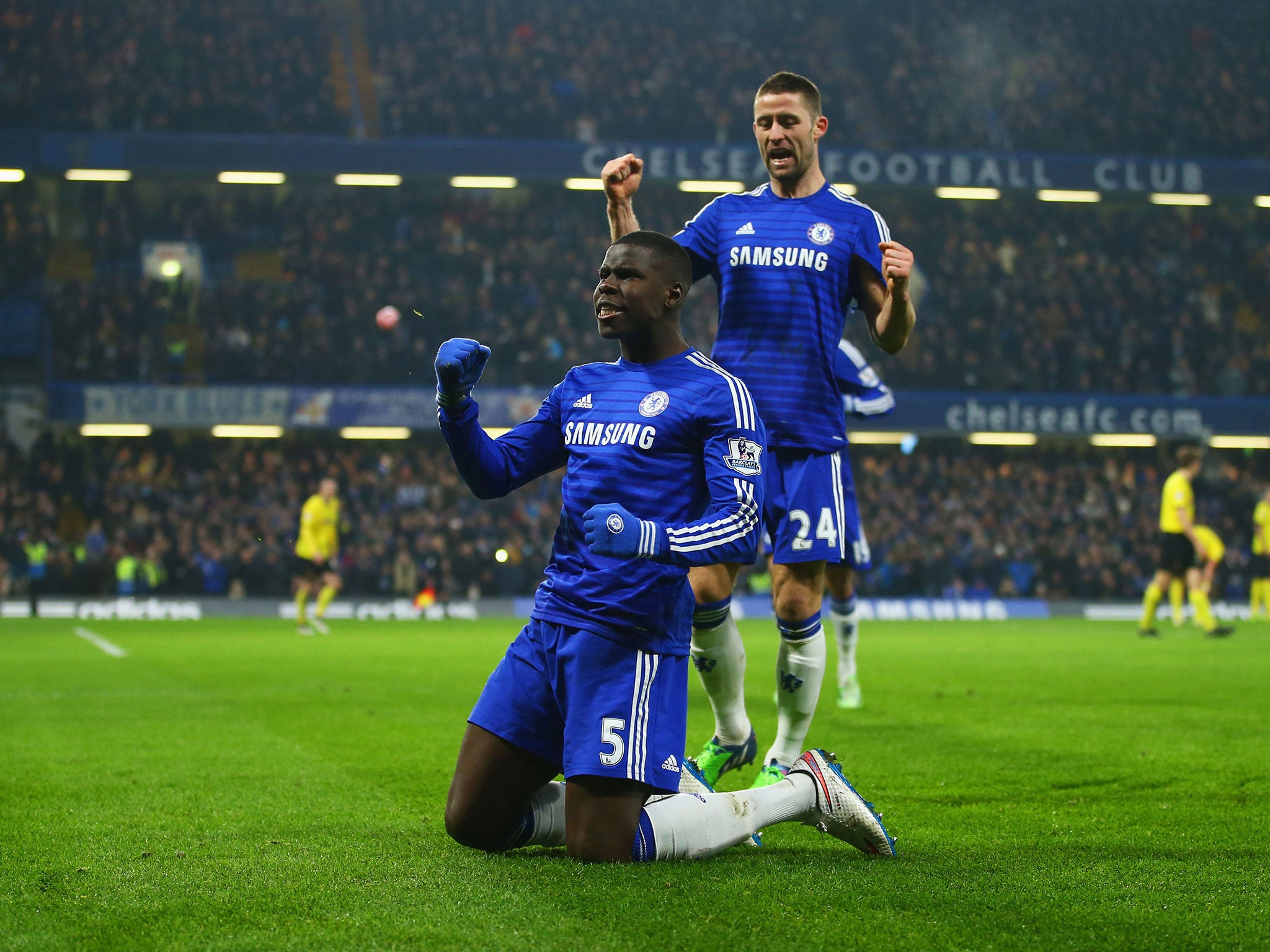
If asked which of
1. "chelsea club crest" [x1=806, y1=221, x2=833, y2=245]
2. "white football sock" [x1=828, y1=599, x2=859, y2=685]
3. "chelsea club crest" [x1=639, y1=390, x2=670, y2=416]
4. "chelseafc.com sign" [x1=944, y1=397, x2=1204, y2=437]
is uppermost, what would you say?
"chelseafc.com sign" [x1=944, y1=397, x2=1204, y2=437]

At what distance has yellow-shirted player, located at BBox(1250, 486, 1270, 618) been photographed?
2139 centimetres

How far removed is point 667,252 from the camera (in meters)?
4.43

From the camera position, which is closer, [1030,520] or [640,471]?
[640,471]

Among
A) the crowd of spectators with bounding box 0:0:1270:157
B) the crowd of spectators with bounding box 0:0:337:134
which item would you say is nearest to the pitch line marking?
the crowd of spectators with bounding box 0:0:337:134

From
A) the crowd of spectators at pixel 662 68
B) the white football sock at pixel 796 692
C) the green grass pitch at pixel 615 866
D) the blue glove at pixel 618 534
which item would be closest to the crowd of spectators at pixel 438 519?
the crowd of spectators at pixel 662 68

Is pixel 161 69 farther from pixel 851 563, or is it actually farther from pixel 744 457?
pixel 744 457

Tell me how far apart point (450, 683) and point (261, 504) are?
55.9ft

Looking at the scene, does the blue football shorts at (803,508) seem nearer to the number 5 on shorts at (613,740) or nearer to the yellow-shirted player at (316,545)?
the number 5 on shorts at (613,740)

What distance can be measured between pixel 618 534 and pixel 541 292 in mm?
25606

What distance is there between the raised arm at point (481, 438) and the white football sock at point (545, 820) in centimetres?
96

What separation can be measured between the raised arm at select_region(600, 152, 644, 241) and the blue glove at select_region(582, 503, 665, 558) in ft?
5.21

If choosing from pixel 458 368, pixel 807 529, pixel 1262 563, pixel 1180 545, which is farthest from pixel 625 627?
pixel 1262 563

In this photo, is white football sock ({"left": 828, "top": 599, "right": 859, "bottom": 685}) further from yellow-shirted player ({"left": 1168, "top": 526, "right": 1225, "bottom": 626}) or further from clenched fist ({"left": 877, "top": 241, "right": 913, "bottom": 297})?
yellow-shirted player ({"left": 1168, "top": 526, "right": 1225, "bottom": 626})

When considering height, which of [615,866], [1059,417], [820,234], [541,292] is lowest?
[615,866]
